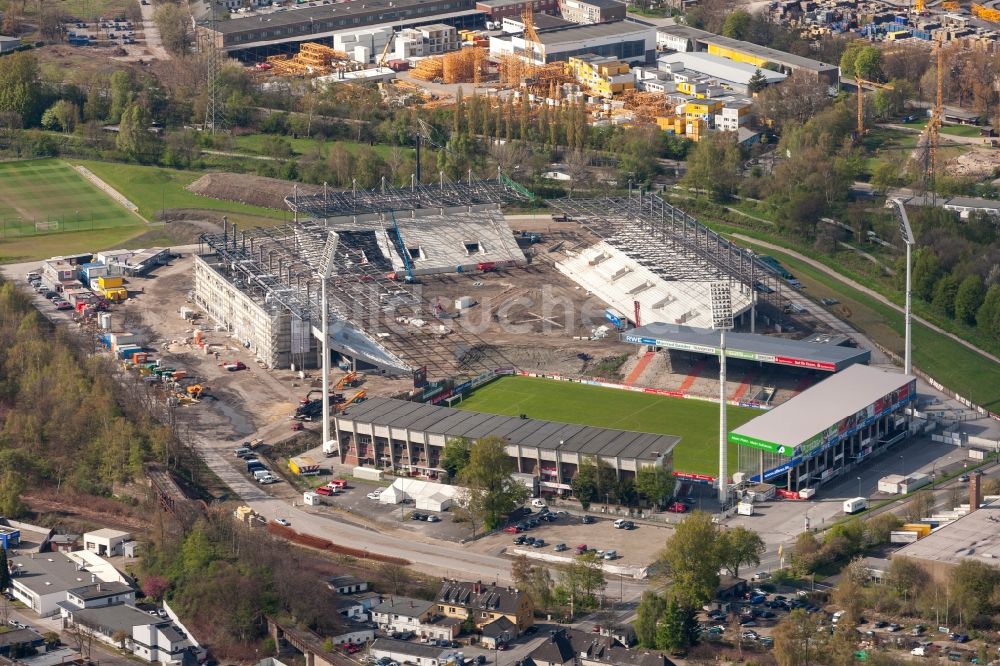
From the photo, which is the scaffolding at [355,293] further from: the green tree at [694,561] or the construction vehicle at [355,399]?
the green tree at [694,561]

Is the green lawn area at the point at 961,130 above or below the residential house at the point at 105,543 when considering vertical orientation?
above

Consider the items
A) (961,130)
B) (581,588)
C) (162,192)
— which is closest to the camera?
(581,588)

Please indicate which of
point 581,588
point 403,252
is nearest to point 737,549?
point 581,588

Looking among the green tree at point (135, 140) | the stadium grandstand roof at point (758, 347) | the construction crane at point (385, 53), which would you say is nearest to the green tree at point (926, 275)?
the stadium grandstand roof at point (758, 347)

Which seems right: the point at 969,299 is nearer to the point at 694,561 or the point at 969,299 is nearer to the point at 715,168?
the point at 715,168

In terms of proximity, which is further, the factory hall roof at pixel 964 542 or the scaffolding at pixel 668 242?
the scaffolding at pixel 668 242

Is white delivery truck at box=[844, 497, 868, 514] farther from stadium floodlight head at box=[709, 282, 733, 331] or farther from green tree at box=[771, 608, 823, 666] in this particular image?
stadium floodlight head at box=[709, 282, 733, 331]
